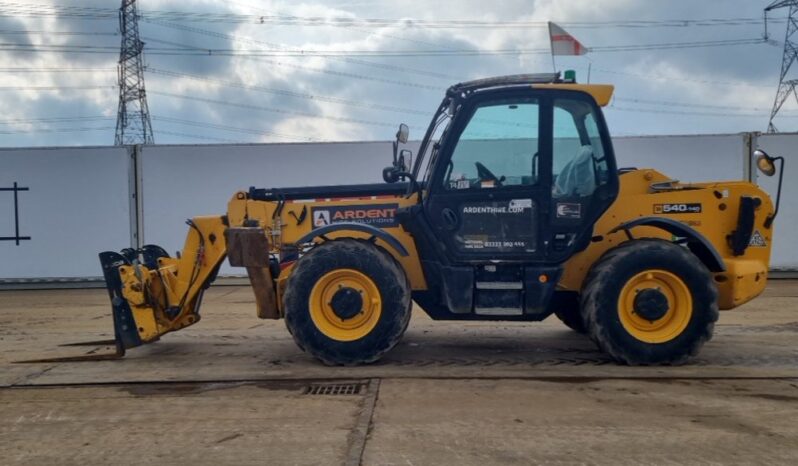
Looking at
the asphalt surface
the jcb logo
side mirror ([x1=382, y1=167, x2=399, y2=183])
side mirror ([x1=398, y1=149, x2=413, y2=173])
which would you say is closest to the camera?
the asphalt surface

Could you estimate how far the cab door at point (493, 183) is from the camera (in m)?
5.84

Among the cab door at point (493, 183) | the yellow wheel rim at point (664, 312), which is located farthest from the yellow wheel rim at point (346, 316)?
the yellow wheel rim at point (664, 312)

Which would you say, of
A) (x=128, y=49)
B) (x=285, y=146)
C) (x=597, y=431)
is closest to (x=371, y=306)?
(x=597, y=431)

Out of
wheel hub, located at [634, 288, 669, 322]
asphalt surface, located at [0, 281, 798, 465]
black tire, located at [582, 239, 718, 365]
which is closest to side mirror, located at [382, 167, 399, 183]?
asphalt surface, located at [0, 281, 798, 465]

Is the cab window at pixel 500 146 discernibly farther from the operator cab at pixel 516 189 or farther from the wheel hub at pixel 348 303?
the wheel hub at pixel 348 303

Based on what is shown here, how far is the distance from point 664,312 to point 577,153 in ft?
4.83

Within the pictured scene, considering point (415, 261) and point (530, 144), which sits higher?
point (530, 144)

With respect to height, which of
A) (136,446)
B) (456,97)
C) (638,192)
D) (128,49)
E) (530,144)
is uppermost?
(128,49)

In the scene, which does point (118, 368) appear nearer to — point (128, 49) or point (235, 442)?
point (235, 442)

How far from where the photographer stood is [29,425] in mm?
4410

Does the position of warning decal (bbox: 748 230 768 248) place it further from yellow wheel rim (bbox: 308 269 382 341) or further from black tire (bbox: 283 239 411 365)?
yellow wheel rim (bbox: 308 269 382 341)

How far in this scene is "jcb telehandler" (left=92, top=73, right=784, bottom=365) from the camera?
5.72m

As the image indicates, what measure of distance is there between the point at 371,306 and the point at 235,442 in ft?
6.52

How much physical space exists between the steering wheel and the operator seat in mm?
Answer: 480
